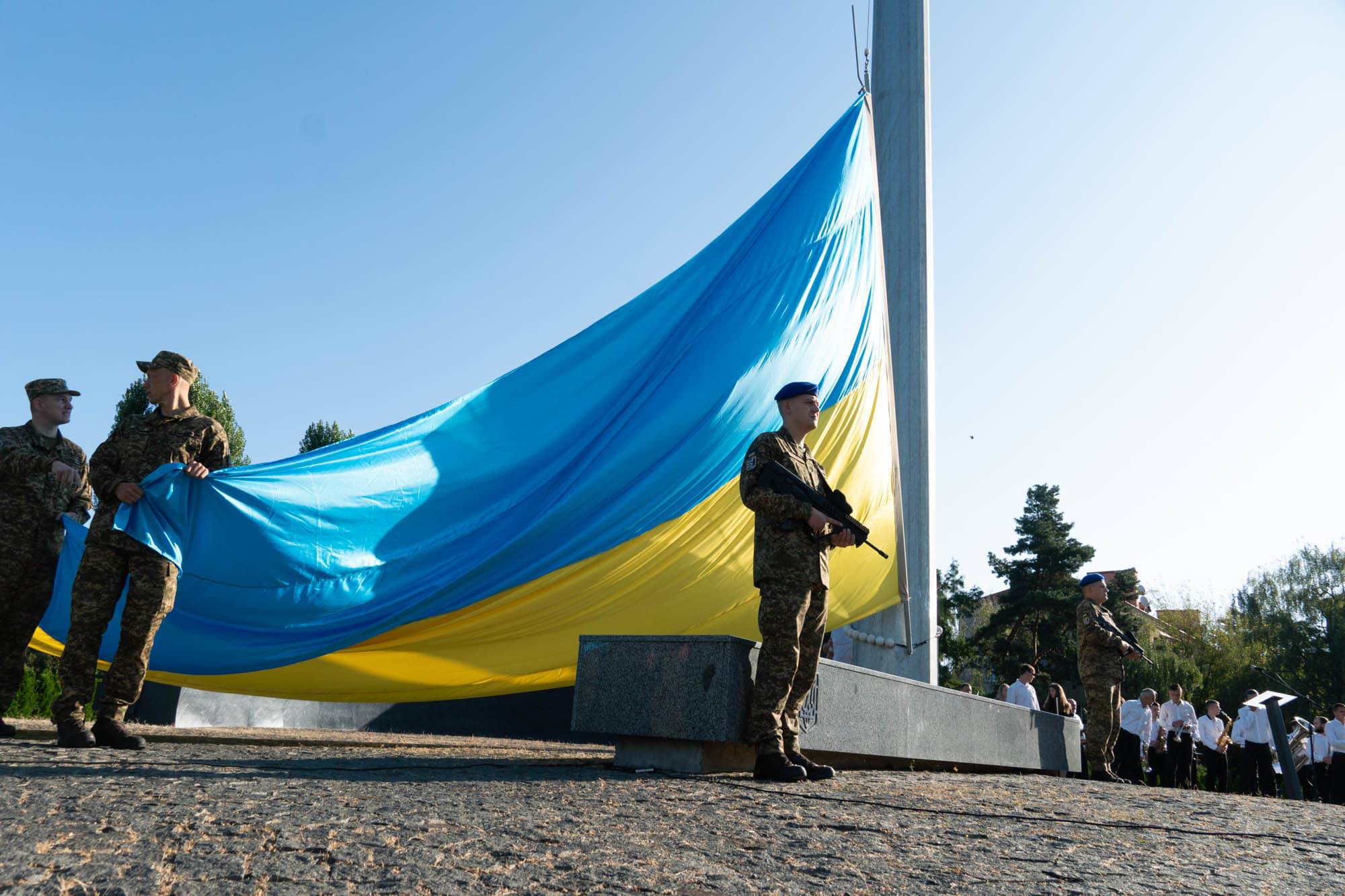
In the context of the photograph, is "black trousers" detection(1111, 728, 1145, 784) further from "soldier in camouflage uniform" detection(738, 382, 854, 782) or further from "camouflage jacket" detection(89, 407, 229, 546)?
"camouflage jacket" detection(89, 407, 229, 546)

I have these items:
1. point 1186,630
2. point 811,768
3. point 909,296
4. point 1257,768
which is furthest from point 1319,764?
point 1186,630

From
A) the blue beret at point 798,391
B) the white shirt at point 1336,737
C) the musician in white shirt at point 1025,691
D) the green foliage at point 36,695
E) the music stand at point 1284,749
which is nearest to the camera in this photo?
the blue beret at point 798,391

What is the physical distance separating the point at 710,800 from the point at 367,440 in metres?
2.99

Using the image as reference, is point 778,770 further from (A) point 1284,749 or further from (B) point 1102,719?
(A) point 1284,749

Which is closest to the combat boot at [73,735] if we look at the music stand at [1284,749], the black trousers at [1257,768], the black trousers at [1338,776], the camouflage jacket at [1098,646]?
the camouflage jacket at [1098,646]

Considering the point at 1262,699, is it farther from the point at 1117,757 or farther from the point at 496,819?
the point at 496,819

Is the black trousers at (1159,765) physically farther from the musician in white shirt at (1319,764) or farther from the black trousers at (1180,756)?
the musician in white shirt at (1319,764)

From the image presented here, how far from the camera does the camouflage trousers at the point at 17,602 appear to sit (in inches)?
181

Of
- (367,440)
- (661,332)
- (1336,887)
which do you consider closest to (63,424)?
(367,440)

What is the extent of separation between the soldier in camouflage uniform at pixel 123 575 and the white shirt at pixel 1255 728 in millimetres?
13715

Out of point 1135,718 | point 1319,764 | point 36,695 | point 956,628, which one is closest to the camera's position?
point 36,695

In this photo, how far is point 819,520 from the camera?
153 inches

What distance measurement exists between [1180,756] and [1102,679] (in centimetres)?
785

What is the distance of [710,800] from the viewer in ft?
10.1
